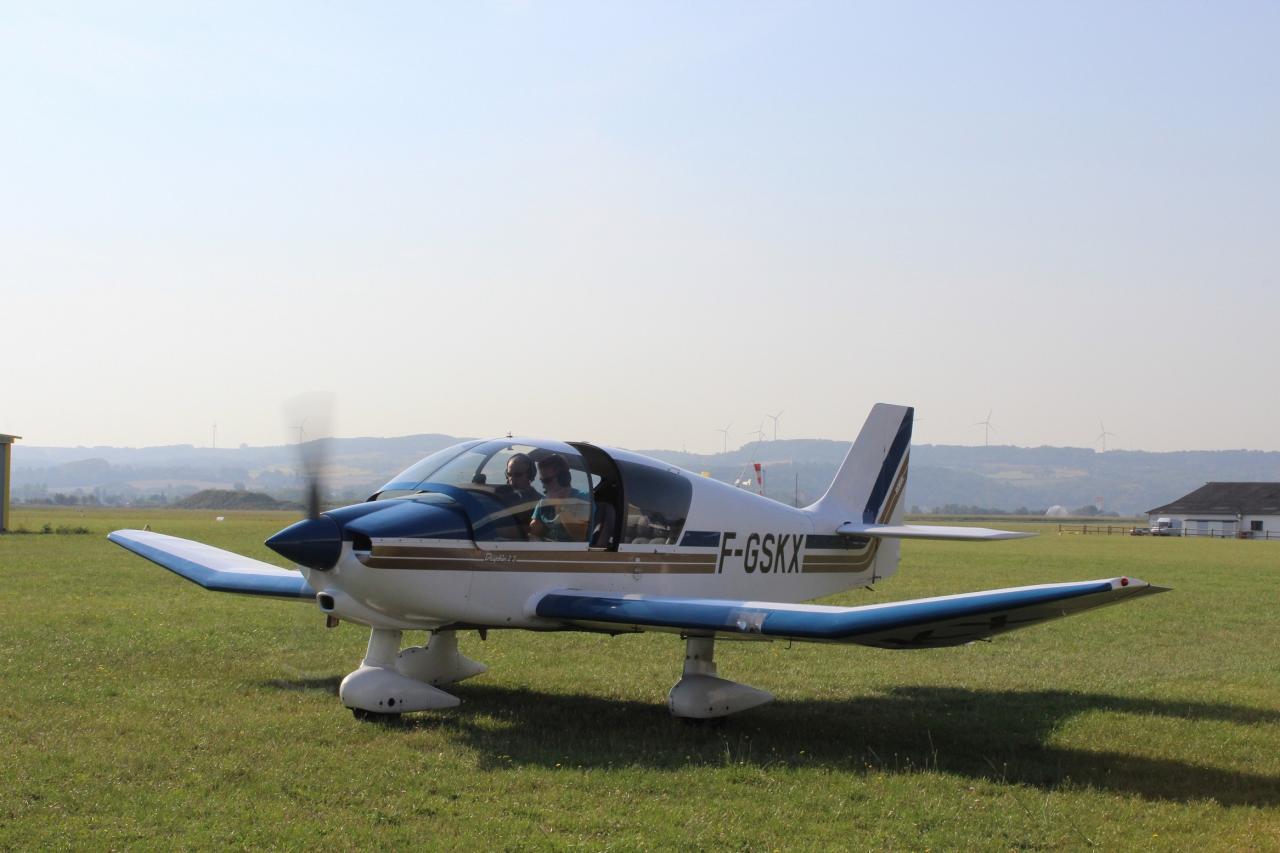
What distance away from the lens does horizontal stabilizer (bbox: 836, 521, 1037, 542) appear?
36.5 ft

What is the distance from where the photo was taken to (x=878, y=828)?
649 cm

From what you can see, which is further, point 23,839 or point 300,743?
point 300,743

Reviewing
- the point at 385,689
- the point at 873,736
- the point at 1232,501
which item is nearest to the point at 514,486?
the point at 385,689

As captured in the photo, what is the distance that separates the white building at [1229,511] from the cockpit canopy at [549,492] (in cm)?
9519

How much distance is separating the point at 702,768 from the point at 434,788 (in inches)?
67.3

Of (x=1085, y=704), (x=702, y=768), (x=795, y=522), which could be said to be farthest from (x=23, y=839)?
(x=1085, y=704)

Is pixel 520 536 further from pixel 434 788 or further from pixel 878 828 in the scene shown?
pixel 878 828

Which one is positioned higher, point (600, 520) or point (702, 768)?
point (600, 520)

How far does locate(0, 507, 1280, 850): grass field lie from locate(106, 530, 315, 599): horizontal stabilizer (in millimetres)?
812

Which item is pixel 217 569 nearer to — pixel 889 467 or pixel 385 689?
pixel 385 689

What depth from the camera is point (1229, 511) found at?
10112 cm

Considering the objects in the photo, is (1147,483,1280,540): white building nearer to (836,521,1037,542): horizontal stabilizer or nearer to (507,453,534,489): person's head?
(836,521,1037,542): horizontal stabilizer

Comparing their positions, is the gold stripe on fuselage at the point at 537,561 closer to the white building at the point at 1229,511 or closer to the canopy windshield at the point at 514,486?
the canopy windshield at the point at 514,486

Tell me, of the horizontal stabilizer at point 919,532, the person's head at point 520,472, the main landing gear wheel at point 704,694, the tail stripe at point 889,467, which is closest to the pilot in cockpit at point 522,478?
the person's head at point 520,472
